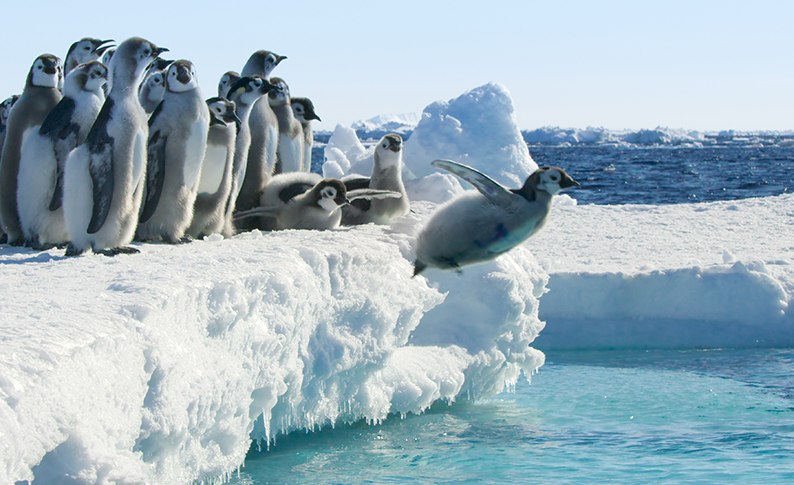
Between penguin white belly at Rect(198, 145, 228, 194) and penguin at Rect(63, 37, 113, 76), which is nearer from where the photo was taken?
penguin white belly at Rect(198, 145, 228, 194)

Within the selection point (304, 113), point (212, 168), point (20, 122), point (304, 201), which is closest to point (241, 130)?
point (212, 168)

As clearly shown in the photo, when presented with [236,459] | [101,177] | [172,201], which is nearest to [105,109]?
[101,177]

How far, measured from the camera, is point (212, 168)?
435 centimetres

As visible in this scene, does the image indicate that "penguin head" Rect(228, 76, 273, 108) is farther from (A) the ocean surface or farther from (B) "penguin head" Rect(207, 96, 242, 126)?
(A) the ocean surface

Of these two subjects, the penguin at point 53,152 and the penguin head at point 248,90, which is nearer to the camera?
the penguin at point 53,152

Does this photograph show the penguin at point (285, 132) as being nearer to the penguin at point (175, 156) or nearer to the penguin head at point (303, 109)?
the penguin head at point (303, 109)

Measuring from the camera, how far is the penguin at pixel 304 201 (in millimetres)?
4527

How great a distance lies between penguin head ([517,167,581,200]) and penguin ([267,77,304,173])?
3278 millimetres

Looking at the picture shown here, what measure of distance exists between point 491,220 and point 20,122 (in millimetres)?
2819

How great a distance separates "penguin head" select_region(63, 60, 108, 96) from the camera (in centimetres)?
400

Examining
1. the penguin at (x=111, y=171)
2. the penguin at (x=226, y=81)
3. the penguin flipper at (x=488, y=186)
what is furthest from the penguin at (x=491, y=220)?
the penguin at (x=226, y=81)

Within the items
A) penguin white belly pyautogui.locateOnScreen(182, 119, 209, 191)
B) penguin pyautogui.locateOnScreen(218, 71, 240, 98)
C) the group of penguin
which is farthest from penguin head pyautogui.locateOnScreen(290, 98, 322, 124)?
penguin white belly pyautogui.locateOnScreen(182, 119, 209, 191)

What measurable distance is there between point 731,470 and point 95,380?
318cm

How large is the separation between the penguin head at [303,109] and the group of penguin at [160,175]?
885mm
